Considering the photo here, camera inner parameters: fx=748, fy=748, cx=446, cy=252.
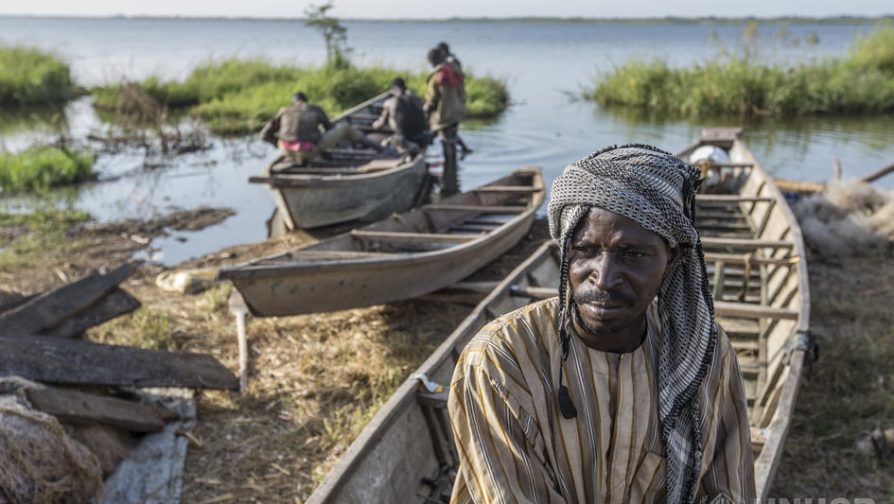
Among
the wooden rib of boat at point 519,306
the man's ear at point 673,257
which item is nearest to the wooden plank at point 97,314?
the wooden rib of boat at point 519,306

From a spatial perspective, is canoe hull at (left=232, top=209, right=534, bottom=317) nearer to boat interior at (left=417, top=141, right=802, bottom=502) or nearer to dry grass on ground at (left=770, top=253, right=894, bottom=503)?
boat interior at (left=417, top=141, right=802, bottom=502)

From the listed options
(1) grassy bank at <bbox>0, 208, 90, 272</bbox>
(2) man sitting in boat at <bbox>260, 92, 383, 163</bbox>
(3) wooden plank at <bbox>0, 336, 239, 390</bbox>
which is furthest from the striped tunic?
(2) man sitting in boat at <bbox>260, 92, 383, 163</bbox>

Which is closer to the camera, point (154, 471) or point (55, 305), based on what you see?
point (154, 471)

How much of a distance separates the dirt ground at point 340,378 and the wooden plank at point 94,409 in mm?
306

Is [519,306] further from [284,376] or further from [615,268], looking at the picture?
[615,268]

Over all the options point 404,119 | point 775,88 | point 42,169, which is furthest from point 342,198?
point 775,88

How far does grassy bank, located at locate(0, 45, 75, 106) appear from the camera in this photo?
2092cm

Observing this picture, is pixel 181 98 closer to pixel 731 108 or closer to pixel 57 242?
pixel 57 242

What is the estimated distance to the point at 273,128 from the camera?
9555 mm

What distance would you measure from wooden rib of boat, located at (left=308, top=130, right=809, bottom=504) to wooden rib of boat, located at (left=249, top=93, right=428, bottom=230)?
11.4 feet

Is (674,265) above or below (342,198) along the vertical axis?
above

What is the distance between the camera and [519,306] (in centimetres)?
477

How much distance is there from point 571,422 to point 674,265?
43cm

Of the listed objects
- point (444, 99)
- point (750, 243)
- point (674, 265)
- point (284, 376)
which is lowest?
point (284, 376)
